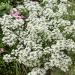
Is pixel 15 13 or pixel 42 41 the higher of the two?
pixel 15 13

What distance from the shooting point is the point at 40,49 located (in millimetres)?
4254

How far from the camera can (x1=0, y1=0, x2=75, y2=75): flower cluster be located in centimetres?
410

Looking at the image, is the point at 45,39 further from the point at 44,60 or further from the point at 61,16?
the point at 61,16

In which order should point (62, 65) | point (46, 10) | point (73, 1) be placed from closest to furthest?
1. point (62, 65)
2. point (46, 10)
3. point (73, 1)

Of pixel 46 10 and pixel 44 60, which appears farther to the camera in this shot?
pixel 46 10

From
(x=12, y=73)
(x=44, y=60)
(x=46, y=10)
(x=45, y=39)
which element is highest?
(x=46, y=10)

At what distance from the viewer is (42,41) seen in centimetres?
441

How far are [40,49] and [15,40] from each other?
44 centimetres

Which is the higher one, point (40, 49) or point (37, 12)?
point (37, 12)

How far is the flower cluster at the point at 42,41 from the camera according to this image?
13.5ft

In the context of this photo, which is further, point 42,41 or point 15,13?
point 15,13

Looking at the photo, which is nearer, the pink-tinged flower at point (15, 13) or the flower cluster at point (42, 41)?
the flower cluster at point (42, 41)

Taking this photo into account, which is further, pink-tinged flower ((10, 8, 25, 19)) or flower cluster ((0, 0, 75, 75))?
pink-tinged flower ((10, 8, 25, 19))

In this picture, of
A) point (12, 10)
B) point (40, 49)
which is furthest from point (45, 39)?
point (12, 10)
